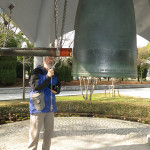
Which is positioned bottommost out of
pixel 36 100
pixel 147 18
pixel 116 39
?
pixel 36 100

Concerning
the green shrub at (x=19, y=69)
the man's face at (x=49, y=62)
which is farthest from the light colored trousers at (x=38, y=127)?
the green shrub at (x=19, y=69)

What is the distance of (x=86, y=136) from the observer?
5164 mm

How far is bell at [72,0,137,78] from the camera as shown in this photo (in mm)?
2215

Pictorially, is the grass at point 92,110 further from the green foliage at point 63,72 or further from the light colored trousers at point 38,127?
the green foliage at point 63,72

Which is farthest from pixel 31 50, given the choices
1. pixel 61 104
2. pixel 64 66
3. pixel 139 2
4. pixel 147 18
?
pixel 64 66

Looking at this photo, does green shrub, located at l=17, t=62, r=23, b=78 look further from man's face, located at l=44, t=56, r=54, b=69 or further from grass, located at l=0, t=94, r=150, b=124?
man's face, located at l=44, t=56, r=54, b=69

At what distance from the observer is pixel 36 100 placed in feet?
9.67

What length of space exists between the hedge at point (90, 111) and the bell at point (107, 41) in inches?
240

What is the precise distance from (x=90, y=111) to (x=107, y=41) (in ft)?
22.3

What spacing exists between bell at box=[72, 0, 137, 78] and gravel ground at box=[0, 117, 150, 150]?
2819mm

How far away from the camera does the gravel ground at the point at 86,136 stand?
442 centimetres

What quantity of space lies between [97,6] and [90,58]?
724 mm

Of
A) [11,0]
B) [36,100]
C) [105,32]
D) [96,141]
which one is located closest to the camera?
[105,32]

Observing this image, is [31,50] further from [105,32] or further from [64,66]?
[64,66]
